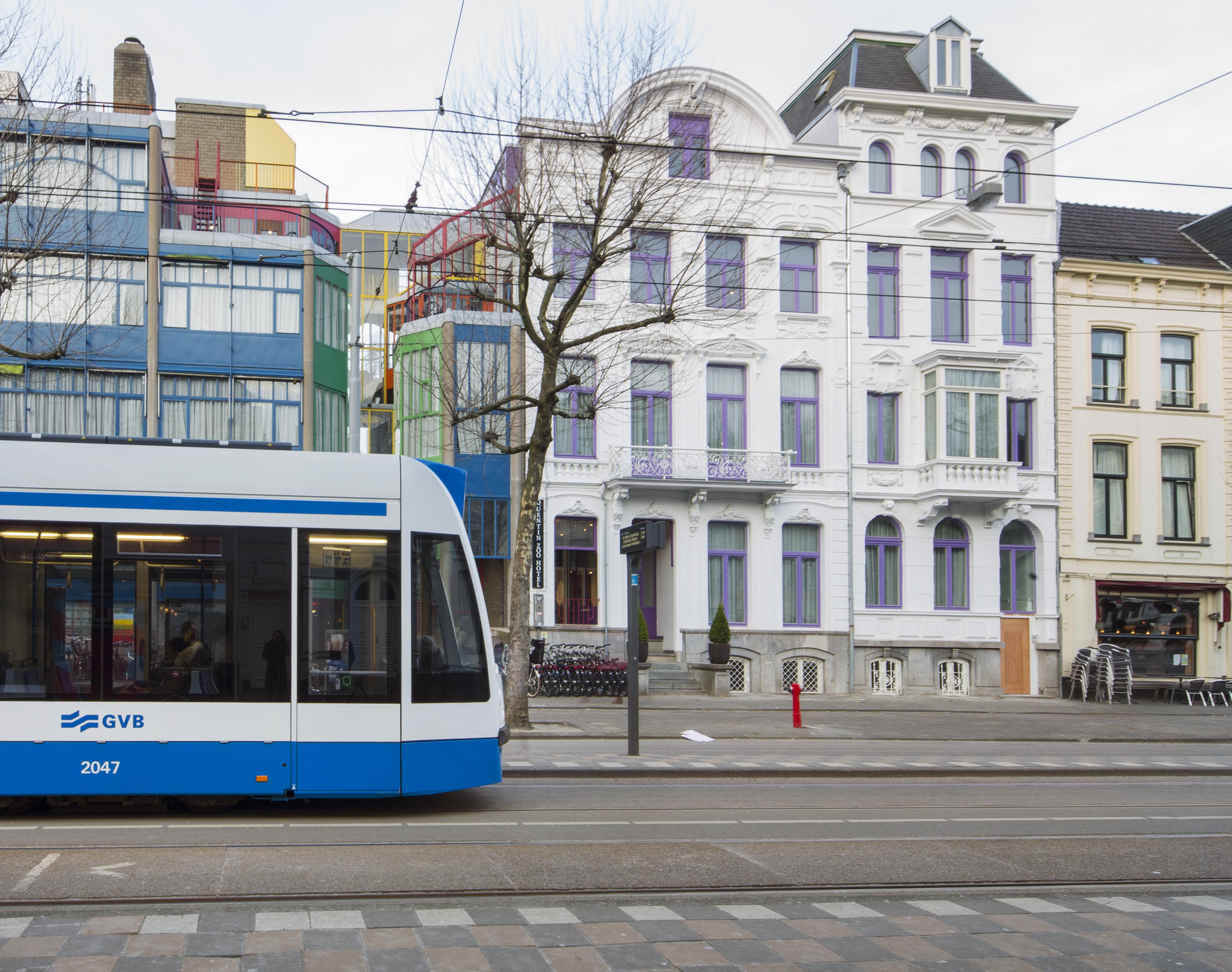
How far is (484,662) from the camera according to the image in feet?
34.4

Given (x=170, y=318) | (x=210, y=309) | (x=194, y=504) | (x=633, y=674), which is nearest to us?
(x=194, y=504)

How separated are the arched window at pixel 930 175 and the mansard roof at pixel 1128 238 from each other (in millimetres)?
3845

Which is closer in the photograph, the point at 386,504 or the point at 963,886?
the point at 963,886

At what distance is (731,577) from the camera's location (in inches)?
1228

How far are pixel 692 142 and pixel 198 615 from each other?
2300cm

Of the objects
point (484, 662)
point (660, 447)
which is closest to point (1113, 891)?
point (484, 662)

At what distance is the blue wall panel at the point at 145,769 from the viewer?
952 cm

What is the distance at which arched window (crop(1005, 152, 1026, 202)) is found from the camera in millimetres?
33406

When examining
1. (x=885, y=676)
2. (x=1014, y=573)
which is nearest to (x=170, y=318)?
(x=885, y=676)

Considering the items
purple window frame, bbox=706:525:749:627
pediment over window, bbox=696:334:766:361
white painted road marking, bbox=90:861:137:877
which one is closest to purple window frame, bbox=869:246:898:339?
pediment over window, bbox=696:334:766:361

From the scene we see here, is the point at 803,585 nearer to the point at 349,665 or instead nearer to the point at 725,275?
the point at 725,275

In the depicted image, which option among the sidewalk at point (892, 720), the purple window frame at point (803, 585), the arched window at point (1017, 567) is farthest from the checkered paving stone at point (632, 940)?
the arched window at point (1017, 567)

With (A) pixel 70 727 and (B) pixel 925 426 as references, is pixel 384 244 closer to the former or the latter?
(B) pixel 925 426

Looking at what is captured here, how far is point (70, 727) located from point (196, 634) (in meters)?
1.17
